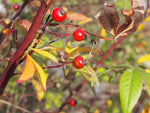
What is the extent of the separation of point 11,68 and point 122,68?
0.58 metres

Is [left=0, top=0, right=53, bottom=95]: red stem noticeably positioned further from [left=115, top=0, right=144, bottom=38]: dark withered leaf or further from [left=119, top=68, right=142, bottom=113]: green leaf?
[left=119, top=68, right=142, bottom=113]: green leaf

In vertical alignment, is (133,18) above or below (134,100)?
above

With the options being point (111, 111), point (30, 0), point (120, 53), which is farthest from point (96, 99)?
point (30, 0)

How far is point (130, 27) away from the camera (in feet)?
2.20

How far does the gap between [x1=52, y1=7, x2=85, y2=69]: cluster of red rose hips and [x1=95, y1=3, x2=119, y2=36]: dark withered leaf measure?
9cm

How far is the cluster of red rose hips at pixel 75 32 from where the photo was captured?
2.06 ft

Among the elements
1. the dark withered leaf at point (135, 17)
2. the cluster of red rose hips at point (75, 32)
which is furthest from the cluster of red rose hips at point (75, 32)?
the dark withered leaf at point (135, 17)

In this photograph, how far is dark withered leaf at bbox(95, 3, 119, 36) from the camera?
0.67 meters

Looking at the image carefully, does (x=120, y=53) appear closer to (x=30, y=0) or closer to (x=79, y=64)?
(x=30, y=0)

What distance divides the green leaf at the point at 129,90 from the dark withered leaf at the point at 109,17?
0.24 m

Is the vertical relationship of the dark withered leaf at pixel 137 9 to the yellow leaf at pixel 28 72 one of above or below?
above

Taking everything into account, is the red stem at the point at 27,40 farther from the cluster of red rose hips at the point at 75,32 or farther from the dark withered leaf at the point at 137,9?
the dark withered leaf at the point at 137,9

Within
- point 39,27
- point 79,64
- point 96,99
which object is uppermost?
point 39,27

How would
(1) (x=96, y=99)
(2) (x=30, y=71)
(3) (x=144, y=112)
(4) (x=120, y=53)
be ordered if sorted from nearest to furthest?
(2) (x=30, y=71), (3) (x=144, y=112), (4) (x=120, y=53), (1) (x=96, y=99)
